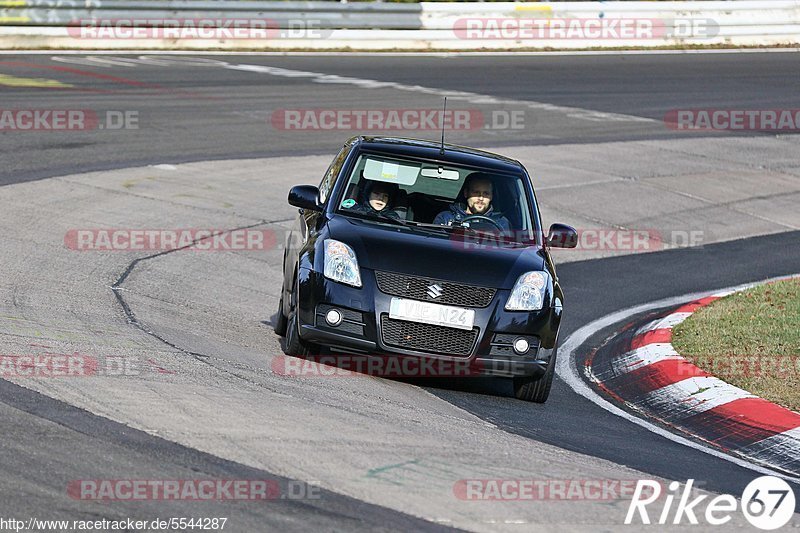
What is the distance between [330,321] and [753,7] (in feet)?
87.5

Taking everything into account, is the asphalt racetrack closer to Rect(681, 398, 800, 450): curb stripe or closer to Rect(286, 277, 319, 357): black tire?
Rect(286, 277, 319, 357): black tire

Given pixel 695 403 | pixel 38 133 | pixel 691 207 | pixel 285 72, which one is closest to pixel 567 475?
pixel 695 403

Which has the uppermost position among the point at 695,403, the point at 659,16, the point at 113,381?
the point at 659,16

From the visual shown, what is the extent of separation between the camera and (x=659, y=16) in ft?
104

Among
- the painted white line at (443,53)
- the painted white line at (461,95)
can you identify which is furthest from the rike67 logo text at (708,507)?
the painted white line at (443,53)

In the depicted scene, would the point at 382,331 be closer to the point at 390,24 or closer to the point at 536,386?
the point at 536,386

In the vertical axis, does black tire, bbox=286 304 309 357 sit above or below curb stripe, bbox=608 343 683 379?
above

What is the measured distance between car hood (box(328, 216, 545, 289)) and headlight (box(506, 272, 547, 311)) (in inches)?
2.1

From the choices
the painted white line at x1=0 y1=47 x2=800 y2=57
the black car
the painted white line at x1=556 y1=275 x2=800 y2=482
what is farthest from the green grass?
the painted white line at x1=0 y1=47 x2=800 y2=57

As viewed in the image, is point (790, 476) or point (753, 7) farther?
point (753, 7)

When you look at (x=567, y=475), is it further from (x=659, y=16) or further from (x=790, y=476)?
(x=659, y=16)

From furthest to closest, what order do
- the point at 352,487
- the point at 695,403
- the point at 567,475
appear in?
the point at 695,403 < the point at 567,475 < the point at 352,487

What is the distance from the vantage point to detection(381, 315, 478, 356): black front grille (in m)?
7.85

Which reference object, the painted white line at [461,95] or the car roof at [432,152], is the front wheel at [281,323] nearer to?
the car roof at [432,152]
